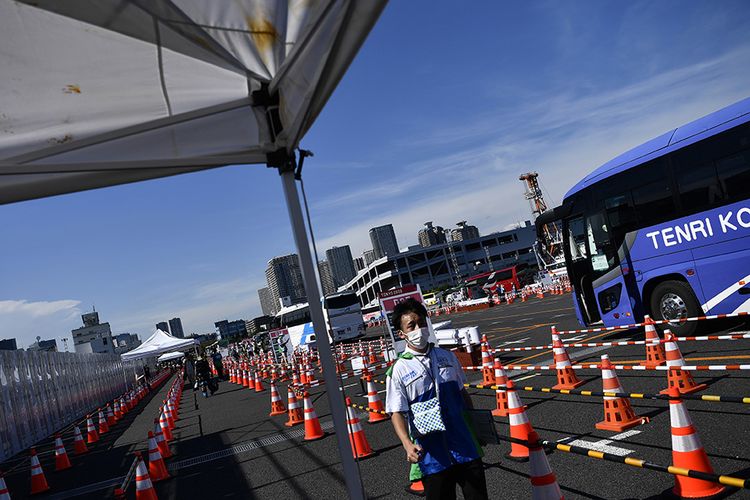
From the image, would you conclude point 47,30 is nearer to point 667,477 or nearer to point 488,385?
point 667,477

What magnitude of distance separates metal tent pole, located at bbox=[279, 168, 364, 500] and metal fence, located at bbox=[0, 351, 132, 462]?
16.0 metres

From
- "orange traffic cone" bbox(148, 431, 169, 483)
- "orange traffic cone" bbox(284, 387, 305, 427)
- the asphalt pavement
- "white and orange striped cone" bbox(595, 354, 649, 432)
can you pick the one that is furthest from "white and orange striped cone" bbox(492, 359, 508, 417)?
"orange traffic cone" bbox(148, 431, 169, 483)

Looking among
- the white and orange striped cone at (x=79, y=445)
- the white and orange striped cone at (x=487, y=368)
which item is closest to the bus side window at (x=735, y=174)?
the white and orange striped cone at (x=487, y=368)

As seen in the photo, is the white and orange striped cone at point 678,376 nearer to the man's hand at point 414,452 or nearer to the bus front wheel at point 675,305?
the bus front wheel at point 675,305

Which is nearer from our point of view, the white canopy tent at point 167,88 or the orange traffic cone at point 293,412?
the white canopy tent at point 167,88

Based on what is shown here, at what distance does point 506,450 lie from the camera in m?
7.21

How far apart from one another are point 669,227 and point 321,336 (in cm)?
1069

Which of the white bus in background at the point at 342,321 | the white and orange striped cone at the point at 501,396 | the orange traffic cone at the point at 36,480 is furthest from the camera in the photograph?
the white bus in background at the point at 342,321

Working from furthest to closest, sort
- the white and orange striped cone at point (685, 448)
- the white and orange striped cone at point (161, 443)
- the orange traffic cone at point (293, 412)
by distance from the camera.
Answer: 1. the orange traffic cone at point (293, 412)
2. the white and orange striped cone at point (161, 443)
3. the white and orange striped cone at point (685, 448)

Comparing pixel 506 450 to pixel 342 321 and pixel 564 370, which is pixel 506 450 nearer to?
pixel 564 370

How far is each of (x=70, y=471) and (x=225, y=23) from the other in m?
13.3

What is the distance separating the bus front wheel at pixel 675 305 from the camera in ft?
39.8

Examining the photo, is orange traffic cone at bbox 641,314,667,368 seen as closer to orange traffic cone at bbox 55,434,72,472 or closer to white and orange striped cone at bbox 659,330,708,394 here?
white and orange striped cone at bbox 659,330,708,394

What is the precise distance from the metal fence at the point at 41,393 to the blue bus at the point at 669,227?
1644cm
